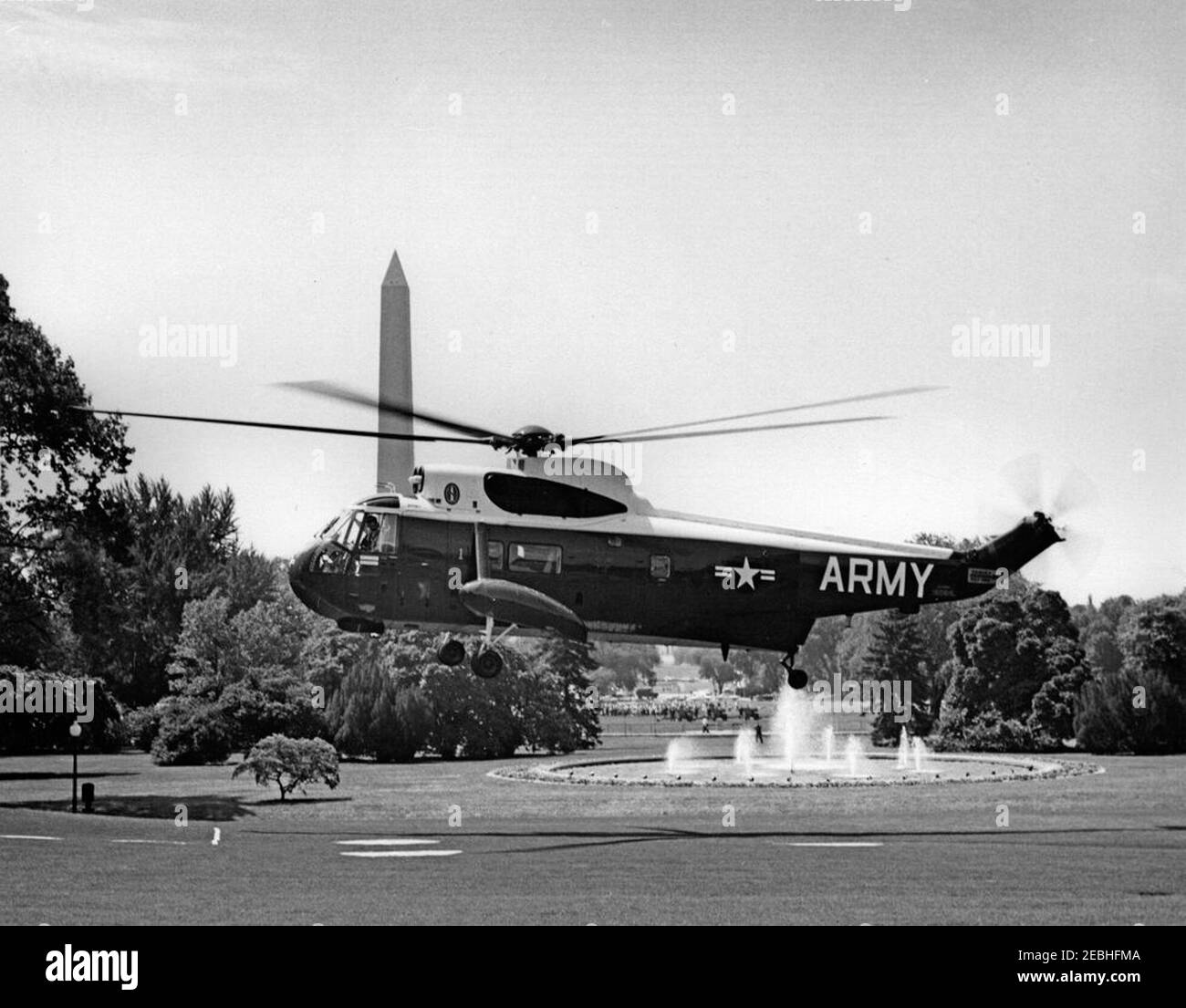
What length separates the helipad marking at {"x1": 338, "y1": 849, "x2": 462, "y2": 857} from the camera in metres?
43.2

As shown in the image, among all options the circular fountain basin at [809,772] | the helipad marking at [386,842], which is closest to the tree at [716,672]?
the circular fountain basin at [809,772]

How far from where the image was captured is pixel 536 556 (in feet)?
98.7

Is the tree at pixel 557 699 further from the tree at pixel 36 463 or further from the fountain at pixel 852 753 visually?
the tree at pixel 36 463

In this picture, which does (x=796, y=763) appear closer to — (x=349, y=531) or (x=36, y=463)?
(x=36, y=463)

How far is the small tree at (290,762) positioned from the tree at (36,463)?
27.0ft

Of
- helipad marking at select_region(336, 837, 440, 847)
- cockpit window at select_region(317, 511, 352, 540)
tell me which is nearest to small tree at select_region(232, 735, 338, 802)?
helipad marking at select_region(336, 837, 440, 847)

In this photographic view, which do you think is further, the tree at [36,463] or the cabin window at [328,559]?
the tree at [36,463]

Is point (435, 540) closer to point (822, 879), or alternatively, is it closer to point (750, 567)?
point (750, 567)

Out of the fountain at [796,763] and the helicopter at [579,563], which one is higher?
the helicopter at [579,563]

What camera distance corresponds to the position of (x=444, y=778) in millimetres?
59344

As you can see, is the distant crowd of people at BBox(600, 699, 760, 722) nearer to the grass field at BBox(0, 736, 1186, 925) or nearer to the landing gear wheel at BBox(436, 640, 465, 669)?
the grass field at BBox(0, 736, 1186, 925)

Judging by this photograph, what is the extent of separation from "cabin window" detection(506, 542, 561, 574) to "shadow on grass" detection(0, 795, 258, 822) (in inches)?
933

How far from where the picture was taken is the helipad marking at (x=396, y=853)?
43.2 m
